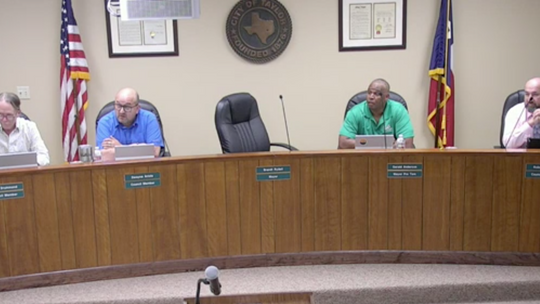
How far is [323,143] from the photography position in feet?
14.4

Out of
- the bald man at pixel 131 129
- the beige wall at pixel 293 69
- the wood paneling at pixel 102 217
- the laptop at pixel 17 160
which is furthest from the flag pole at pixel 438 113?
the laptop at pixel 17 160

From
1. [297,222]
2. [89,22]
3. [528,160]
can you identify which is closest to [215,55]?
[89,22]

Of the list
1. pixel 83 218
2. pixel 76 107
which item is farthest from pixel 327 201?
pixel 76 107

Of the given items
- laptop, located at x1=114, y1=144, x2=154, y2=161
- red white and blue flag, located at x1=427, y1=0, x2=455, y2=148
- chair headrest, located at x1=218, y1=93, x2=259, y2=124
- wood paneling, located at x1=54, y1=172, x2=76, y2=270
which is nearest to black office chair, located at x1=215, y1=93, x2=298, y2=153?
chair headrest, located at x1=218, y1=93, x2=259, y2=124

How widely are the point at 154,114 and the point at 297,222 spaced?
4.72 feet

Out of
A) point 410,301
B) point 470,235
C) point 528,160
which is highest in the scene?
point 528,160

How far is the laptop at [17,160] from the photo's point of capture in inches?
97.5

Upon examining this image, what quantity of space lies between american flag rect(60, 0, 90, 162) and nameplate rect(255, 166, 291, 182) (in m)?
2.09

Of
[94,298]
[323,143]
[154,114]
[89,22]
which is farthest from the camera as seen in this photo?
[323,143]

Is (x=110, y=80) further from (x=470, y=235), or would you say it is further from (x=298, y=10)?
(x=470, y=235)

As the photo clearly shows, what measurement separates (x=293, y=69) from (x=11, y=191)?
8.28 feet

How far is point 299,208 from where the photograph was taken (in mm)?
2713

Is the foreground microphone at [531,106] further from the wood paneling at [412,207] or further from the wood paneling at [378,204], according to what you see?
the wood paneling at [378,204]

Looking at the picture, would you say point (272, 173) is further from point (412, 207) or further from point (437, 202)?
point (437, 202)
